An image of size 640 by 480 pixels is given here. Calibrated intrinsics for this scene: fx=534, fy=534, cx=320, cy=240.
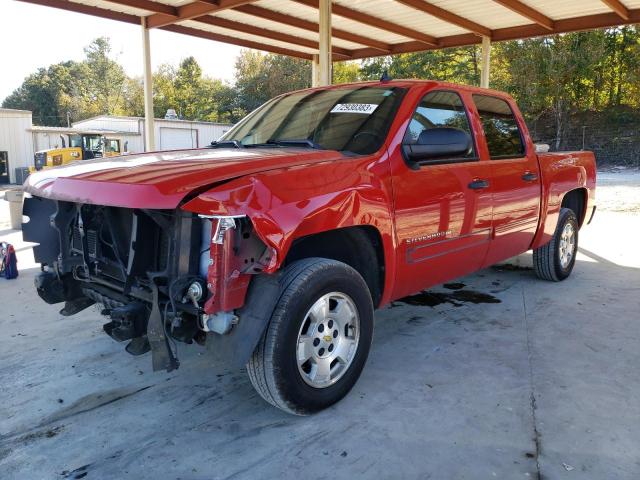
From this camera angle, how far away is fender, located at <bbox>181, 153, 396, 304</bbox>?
250 centimetres

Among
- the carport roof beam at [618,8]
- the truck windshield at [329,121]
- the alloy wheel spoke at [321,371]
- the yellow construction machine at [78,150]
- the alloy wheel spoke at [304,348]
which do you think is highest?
the carport roof beam at [618,8]

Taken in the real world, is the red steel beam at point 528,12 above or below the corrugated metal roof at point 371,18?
below

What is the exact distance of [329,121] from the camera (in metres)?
3.74

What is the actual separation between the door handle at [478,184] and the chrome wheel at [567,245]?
6.75 feet

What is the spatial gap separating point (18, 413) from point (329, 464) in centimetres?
186

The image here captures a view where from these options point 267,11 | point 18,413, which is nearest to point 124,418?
point 18,413

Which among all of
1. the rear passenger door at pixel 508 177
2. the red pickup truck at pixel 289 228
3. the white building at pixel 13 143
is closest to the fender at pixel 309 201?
the red pickup truck at pixel 289 228

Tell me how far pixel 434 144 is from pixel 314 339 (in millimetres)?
1488

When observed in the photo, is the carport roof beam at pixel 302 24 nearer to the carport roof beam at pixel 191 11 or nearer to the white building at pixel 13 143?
the carport roof beam at pixel 191 11

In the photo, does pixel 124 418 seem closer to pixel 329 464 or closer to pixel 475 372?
pixel 329 464

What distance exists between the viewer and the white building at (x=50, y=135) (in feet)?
94.2

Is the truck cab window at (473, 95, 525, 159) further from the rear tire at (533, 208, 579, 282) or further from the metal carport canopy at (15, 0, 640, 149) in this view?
the metal carport canopy at (15, 0, 640, 149)

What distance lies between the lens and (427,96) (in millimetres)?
3865

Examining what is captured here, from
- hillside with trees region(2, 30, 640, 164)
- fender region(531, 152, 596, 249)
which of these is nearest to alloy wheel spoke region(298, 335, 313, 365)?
fender region(531, 152, 596, 249)
